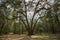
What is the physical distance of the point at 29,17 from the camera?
2.53m

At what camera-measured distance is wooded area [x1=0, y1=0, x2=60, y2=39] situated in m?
2.46

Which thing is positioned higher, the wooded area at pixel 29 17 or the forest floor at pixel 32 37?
the wooded area at pixel 29 17

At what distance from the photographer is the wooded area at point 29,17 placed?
8.08ft

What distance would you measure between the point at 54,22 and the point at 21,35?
745 mm

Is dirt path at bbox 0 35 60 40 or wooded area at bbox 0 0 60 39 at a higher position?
wooded area at bbox 0 0 60 39

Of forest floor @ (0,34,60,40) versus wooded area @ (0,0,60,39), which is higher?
wooded area @ (0,0,60,39)

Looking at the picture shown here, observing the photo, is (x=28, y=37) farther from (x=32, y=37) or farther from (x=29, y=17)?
(x=29, y=17)

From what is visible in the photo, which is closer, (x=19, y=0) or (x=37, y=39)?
(x=37, y=39)

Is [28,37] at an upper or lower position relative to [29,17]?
lower

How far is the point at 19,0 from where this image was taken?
256 cm

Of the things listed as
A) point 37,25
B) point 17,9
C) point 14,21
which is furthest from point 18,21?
point 37,25

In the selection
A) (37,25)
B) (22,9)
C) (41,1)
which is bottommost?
(37,25)

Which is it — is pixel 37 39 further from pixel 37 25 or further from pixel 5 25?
pixel 5 25

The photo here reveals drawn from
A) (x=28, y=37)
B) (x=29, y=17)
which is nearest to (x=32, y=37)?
(x=28, y=37)
